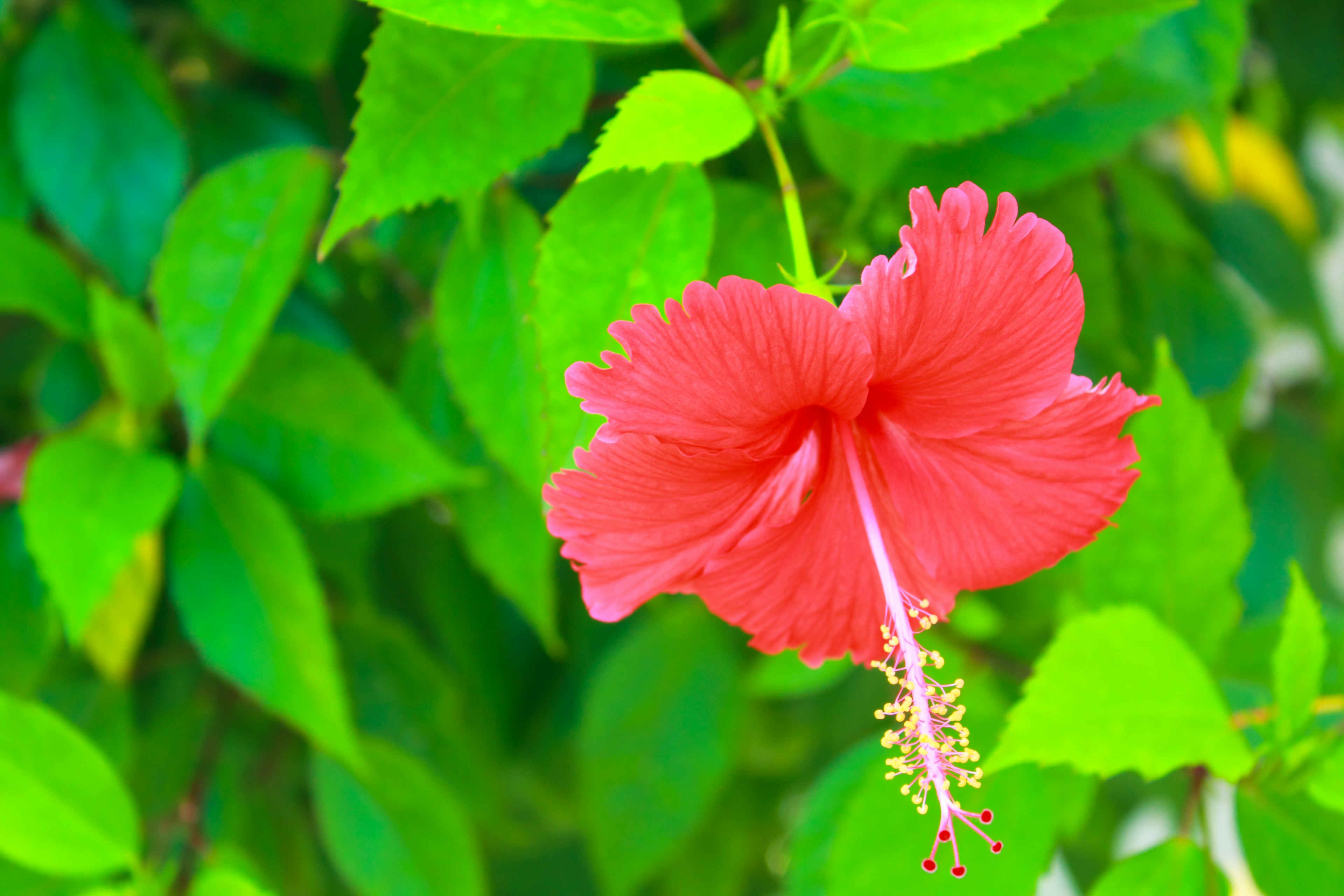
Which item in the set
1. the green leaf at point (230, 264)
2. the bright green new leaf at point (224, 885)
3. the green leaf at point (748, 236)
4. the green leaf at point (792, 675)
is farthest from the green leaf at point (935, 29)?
the bright green new leaf at point (224, 885)

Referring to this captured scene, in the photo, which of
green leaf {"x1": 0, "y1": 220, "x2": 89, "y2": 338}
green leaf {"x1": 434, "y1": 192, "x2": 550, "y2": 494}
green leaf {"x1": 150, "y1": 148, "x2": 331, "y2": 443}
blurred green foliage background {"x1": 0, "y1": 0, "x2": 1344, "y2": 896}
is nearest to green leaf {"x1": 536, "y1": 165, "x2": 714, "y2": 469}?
blurred green foliage background {"x1": 0, "y1": 0, "x2": 1344, "y2": 896}

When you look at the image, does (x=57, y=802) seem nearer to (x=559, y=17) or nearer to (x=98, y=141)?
(x=98, y=141)

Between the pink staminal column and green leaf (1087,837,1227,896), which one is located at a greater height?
the pink staminal column

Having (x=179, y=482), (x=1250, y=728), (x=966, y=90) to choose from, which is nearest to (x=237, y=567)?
(x=179, y=482)

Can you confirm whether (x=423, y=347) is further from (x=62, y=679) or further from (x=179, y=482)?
(x=62, y=679)

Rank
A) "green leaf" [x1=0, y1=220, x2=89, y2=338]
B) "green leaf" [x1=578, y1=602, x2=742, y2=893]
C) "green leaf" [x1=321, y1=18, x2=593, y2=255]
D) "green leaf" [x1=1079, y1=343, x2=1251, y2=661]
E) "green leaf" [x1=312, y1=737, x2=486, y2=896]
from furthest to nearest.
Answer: "green leaf" [x1=578, y1=602, x2=742, y2=893]
"green leaf" [x1=312, y1=737, x2=486, y2=896]
"green leaf" [x1=0, y1=220, x2=89, y2=338]
"green leaf" [x1=1079, y1=343, x2=1251, y2=661]
"green leaf" [x1=321, y1=18, x2=593, y2=255]

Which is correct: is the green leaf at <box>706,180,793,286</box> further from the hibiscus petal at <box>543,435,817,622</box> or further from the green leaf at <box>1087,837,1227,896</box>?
the green leaf at <box>1087,837,1227,896</box>

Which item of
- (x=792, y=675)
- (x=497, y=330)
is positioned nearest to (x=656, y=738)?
(x=792, y=675)
